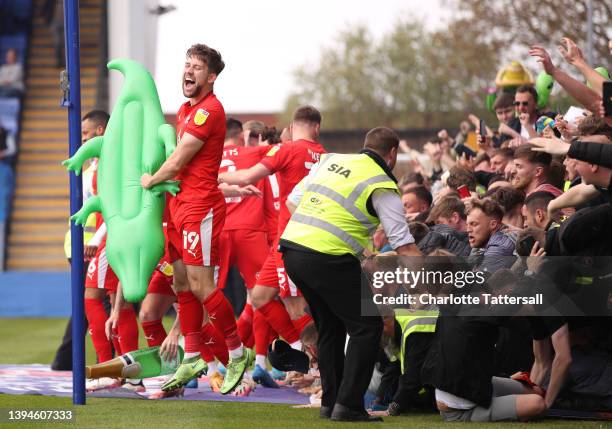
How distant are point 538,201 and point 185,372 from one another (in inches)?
102

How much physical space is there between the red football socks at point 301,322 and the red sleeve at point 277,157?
1190 millimetres

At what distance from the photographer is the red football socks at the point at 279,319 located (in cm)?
1048

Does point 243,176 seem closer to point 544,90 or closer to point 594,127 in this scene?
point 594,127

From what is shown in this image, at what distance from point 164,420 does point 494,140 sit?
561cm

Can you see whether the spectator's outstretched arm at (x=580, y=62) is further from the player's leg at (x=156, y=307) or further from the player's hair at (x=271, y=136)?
the player's hair at (x=271, y=136)

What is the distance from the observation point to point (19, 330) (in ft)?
55.1

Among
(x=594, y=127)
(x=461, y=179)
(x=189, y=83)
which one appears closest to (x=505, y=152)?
(x=461, y=179)

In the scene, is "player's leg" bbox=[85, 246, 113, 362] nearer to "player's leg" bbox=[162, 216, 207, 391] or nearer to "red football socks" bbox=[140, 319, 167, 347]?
"red football socks" bbox=[140, 319, 167, 347]

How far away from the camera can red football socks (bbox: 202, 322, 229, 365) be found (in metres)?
9.73

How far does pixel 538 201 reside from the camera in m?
8.58

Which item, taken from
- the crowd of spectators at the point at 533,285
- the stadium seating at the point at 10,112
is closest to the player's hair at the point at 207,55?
the crowd of spectators at the point at 533,285

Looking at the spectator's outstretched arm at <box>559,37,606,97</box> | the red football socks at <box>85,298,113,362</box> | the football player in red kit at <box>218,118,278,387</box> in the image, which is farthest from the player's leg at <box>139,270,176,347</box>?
the spectator's outstretched arm at <box>559,37,606,97</box>

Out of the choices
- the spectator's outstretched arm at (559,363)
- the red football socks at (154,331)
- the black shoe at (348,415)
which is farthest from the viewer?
the red football socks at (154,331)

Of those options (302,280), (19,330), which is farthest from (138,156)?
(19,330)
